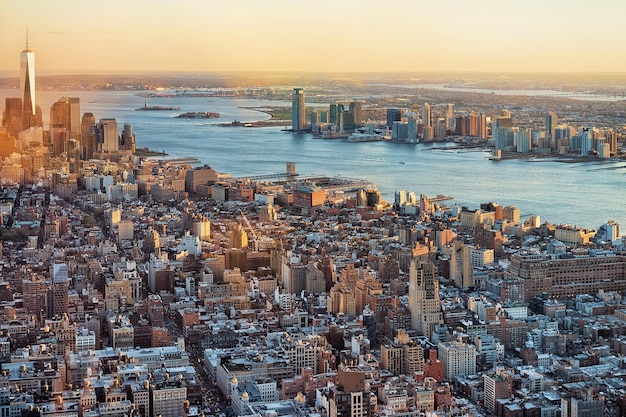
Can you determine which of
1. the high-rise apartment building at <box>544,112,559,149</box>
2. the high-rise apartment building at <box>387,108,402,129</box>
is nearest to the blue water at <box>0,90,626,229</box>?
the high-rise apartment building at <box>544,112,559,149</box>

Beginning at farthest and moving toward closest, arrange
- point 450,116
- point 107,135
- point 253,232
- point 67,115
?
point 450,116 → point 107,135 → point 67,115 → point 253,232

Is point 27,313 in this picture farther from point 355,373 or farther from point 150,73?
point 150,73

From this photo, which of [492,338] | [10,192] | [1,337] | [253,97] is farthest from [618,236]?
[253,97]

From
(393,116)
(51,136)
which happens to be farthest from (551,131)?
(51,136)

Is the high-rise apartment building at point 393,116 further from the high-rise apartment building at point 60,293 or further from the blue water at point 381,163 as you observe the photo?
the high-rise apartment building at point 60,293

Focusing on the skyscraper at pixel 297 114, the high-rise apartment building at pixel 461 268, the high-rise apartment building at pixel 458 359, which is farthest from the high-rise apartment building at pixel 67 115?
the high-rise apartment building at pixel 458 359

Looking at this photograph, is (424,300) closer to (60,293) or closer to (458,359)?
(458,359)

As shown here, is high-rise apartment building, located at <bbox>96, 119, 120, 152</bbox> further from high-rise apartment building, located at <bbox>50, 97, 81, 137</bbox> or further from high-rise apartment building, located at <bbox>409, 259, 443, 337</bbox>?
high-rise apartment building, located at <bbox>409, 259, 443, 337</bbox>
